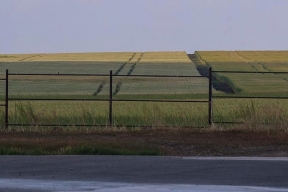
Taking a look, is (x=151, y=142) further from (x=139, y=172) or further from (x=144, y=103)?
(x=144, y=103)

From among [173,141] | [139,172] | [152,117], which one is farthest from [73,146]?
[152,117]

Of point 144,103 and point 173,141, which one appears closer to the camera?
point 173,141

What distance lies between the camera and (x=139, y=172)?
14812 mm

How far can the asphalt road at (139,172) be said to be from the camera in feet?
43.9

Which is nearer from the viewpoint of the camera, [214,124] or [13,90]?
[214,124]

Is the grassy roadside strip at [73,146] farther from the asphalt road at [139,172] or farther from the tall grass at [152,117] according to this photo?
the tall grass at [152,117]

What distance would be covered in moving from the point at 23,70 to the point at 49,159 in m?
40.9

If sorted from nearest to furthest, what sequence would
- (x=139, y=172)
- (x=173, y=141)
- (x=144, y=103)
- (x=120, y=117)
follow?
(x=139, y=172)
(x=173, y=141)
(x=120, y=117)
(x=144, y=103)

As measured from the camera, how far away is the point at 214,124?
81.8ft

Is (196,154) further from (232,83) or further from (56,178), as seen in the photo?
(232,83)

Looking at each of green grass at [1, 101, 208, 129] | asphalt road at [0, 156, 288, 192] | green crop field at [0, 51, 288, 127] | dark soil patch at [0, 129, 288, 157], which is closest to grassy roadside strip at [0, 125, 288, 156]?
dark soil patch at [0, 129, 288, 157]

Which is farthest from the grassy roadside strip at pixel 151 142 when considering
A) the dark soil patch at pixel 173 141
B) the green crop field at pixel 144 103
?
the green crop field at pixel 144 103

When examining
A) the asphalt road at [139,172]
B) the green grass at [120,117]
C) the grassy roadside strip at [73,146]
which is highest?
Answer: the green grass at [120,117]

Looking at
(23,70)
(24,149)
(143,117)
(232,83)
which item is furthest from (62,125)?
(23,70)
